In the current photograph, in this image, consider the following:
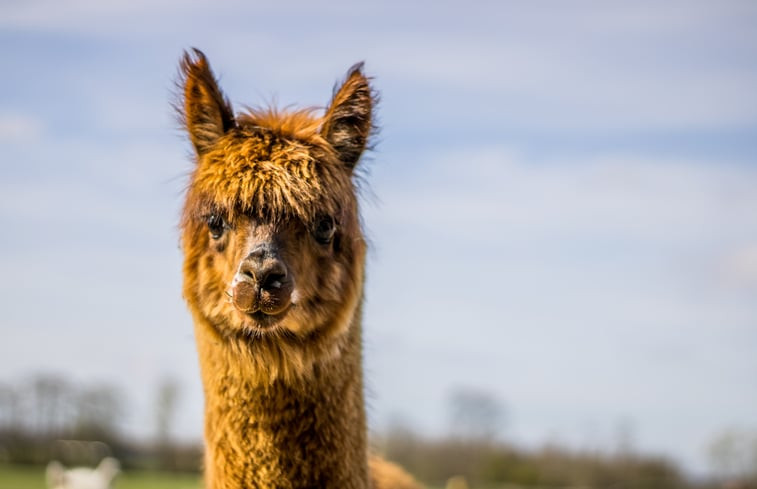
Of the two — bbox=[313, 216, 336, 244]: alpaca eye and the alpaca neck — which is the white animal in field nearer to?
the alpaca neck

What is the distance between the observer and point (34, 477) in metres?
44.9

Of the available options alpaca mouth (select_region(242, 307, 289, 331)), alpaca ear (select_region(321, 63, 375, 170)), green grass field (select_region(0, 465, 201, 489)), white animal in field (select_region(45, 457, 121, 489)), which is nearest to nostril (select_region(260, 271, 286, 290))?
alpaca mouth (select_region(242, 307, 289, 331))

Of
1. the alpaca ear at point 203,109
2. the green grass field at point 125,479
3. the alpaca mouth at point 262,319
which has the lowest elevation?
the green grass field at point 125,479

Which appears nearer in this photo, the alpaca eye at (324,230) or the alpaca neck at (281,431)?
the alpaca neck at (281,431)

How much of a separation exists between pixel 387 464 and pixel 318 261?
3109mm

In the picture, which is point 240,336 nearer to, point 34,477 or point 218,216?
point 218,216

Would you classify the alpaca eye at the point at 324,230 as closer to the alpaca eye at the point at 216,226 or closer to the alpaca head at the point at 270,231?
the alpaca head at the point at 270,231

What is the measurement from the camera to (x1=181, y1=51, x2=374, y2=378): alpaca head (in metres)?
4.30

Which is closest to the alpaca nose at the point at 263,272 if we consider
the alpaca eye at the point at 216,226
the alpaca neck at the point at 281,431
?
the alpaca eye at the point at 216,226

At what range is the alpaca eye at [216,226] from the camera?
A: 4.54 metres

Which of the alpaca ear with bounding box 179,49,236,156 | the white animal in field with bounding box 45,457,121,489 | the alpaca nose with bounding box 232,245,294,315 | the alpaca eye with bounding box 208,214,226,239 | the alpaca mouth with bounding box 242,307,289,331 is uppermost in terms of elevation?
the alpaca ear with bounding box 179,49,236,156

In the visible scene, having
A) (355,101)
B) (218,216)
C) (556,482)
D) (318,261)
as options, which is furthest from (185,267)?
(556,482)

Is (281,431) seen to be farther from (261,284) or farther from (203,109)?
(203,109)

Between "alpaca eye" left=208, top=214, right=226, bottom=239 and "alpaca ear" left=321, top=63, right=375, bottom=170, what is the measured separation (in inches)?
34.8
